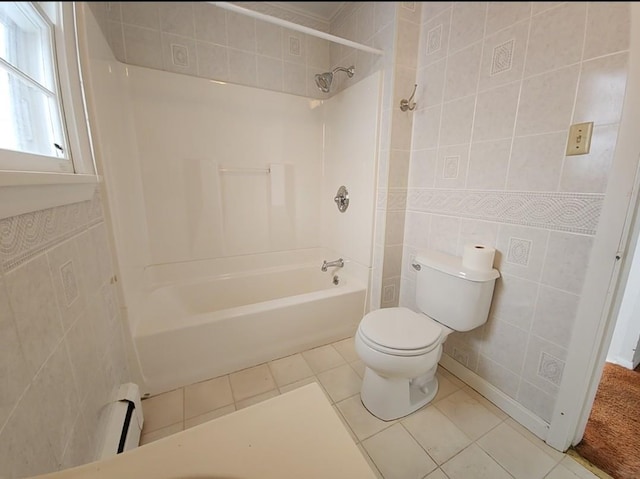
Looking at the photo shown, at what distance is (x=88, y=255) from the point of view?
0.87 meters

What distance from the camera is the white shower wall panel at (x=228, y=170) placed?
4.71 feet

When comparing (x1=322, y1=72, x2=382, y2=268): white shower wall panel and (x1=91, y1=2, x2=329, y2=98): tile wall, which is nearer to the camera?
(x1=91, y1=2, x2=329, y2=98): tile wall

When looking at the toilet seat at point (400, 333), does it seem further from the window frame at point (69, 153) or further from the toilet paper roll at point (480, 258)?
the window frame at point (69, 153)

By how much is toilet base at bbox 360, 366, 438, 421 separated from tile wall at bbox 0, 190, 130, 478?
1025mm

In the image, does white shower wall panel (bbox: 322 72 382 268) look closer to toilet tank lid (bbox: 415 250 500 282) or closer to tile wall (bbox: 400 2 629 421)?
tile wall (bbox: 400 2 629 421)

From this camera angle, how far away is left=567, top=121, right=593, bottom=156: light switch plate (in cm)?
89

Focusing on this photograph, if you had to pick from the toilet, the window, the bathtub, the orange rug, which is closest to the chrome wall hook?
the toilet

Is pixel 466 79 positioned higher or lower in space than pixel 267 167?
higher

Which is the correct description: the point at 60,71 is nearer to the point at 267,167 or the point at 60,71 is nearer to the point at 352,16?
the point at 352,16

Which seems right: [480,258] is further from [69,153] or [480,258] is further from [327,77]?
[69,153]

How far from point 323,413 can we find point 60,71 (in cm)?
80

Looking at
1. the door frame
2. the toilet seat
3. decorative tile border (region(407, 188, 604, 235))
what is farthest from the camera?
the toilet seat

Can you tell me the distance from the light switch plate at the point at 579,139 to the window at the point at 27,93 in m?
1.34

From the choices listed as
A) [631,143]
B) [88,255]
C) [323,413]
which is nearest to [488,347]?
[631,143]
